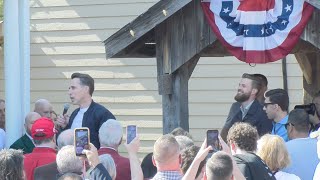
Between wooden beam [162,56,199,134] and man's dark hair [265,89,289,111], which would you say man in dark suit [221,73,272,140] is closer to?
man's dark hair [265,89,289,111]

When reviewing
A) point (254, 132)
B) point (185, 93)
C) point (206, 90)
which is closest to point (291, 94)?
point (206, 90)

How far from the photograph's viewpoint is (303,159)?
24.1ft

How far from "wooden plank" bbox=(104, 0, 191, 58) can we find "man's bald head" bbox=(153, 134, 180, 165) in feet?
9.57

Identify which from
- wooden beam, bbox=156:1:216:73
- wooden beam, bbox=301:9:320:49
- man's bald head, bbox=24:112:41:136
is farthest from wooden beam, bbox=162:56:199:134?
man's bald head, bbox=24:112:41:136

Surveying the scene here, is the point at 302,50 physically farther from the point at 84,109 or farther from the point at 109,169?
the point at 109,169

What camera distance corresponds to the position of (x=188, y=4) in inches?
354

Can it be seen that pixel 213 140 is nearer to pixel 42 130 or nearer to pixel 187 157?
pixel 187 157

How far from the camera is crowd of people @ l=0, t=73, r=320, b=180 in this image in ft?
18.9

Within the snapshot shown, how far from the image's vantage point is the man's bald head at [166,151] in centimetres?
597

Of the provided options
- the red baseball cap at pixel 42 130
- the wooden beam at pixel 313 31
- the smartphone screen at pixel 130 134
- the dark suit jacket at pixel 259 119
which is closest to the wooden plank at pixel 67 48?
the dark suit jacket at pixel 259 119

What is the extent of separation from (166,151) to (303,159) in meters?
1.89

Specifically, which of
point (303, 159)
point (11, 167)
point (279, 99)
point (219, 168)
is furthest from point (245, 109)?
point (11, 167)

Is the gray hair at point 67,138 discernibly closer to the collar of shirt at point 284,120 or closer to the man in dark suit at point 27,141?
the man in dark suit at point 27,141

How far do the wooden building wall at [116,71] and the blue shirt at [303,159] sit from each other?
17.1 ft
